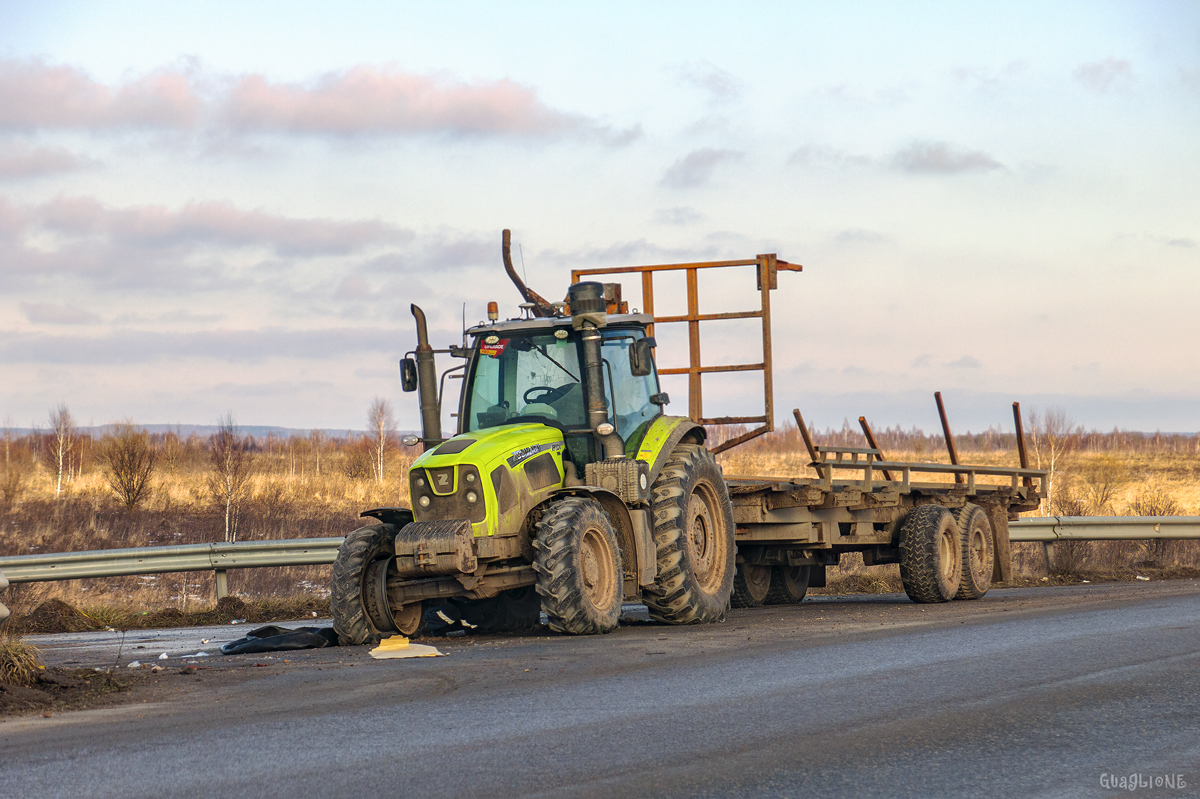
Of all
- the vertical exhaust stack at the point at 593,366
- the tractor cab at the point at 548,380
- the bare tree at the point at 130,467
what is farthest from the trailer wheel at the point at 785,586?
the bare tree at the point at 130,467

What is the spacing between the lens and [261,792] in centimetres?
499

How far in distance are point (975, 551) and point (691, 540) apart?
17.8 feet

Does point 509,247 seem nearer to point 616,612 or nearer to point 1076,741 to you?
point 616,612

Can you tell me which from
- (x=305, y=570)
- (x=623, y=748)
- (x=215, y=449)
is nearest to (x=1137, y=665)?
(x=623, y=748)

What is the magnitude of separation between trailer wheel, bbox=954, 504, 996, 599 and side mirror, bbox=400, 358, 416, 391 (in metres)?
7.62

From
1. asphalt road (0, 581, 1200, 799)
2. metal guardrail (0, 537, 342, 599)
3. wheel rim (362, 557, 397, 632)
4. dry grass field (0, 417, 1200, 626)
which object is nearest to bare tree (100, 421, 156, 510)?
dry grass field (0, 417, 1200, 626)

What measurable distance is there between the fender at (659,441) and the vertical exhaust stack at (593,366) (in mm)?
284

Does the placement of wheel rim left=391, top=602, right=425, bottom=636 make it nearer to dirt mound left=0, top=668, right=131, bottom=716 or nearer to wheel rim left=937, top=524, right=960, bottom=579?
dirt mound left=0, top=668, right=131, bottom=716

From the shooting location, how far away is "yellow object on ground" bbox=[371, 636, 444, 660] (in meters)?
9.23

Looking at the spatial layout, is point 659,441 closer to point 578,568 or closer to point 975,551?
point 578,568

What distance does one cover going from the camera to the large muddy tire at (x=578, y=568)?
10.0 m

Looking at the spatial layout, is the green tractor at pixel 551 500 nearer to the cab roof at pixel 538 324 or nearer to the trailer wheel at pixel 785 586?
the cab roof at pixel 538 324

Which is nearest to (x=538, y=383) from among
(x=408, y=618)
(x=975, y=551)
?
(x=408, y=618)

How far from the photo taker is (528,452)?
10.9 m
